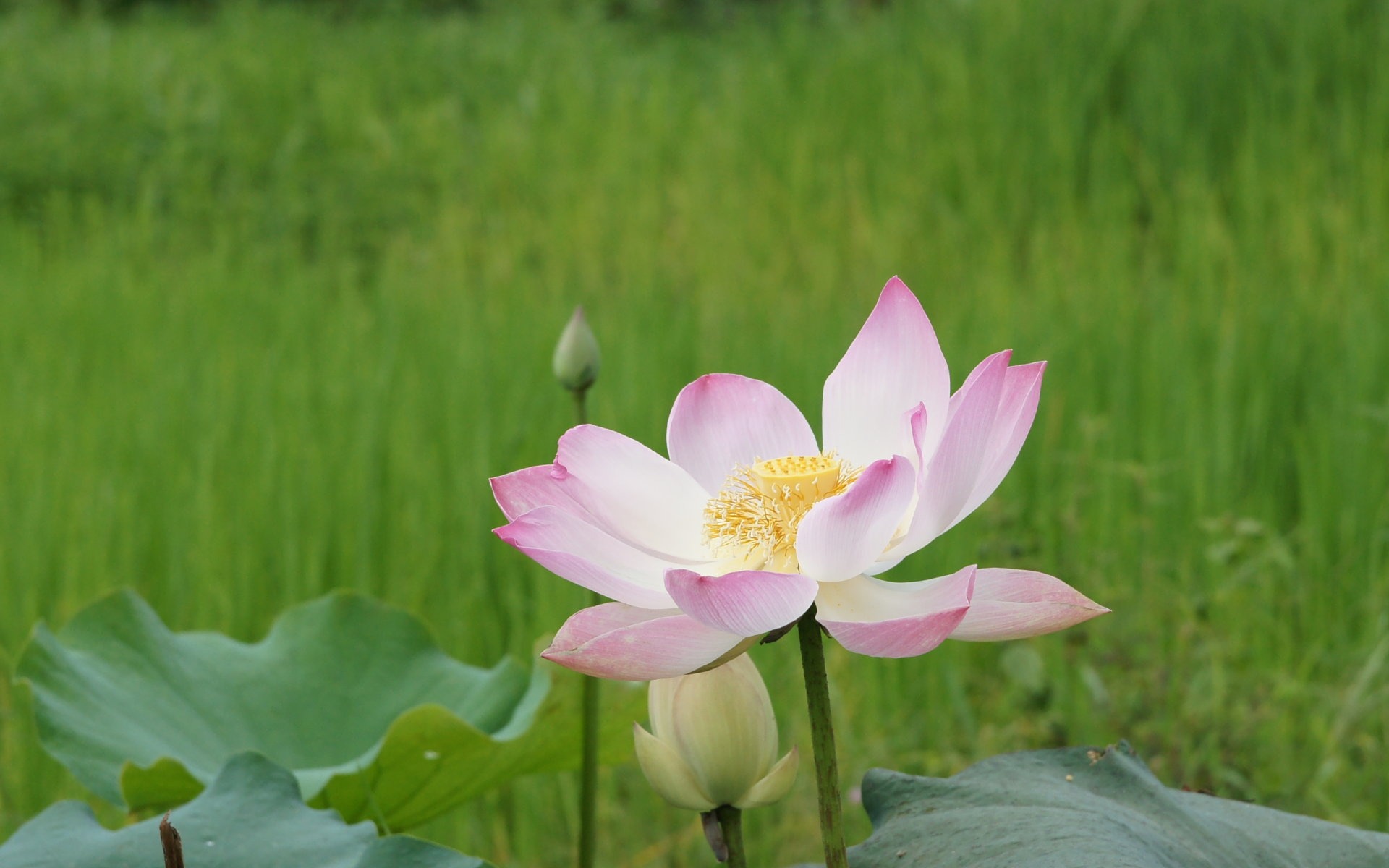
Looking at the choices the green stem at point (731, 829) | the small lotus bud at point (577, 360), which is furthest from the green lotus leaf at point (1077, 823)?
the small lotus bud at point (577, 360)

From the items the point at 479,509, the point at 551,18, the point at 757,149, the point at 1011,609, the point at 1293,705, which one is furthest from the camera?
the point at 551,18

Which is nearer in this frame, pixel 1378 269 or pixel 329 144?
pixel 1378 269

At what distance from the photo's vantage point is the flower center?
1.75 feet

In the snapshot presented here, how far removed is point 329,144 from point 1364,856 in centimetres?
440

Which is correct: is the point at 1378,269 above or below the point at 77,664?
above

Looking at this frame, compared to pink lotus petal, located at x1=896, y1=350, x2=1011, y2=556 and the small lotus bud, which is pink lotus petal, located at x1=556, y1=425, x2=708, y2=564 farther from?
the small lotus bud

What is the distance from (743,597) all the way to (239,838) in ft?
1.08

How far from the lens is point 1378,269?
2471mm

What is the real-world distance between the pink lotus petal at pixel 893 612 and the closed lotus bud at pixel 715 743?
62 millimetres

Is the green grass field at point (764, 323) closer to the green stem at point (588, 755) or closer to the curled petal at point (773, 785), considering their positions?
the green stem at point (588, 755)

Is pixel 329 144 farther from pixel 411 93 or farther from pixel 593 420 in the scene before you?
pixel 593 420

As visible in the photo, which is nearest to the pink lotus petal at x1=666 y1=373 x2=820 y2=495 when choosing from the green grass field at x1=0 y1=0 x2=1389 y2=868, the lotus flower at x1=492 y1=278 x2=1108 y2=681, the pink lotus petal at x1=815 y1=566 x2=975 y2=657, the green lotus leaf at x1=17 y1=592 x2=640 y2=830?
the lotus flower at x1=492 y1=278 x2=1108 y2=681

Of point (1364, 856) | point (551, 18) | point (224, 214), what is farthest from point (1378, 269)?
point (551, 18)

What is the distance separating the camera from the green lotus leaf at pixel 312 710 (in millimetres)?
876
